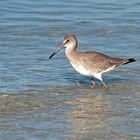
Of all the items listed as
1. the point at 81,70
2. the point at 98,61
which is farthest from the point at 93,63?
the point at 81,70

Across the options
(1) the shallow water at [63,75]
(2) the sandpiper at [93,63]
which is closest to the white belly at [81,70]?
(2) the sandpiper at [93,63]

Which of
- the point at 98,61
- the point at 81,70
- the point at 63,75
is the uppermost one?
the point at 98,61

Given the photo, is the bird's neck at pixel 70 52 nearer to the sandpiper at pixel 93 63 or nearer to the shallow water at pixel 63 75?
the sandpiper at pixel 93 63

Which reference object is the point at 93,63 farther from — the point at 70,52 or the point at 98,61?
the point at 70,52

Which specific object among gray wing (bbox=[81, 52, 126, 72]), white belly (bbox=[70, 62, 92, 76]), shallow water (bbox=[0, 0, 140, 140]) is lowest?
shallow water (bbox=[0, 0, 140, 140])

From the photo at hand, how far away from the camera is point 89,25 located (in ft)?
48.5

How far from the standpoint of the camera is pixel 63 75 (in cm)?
1138

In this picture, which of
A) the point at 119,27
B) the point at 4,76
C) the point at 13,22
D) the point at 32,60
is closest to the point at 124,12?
the point at 119,27

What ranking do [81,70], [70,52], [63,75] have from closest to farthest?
[81,70] → [70,52] → [63,75]

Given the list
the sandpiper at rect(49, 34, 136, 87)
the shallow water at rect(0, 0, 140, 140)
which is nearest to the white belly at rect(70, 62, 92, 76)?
the sandpiper at rect(49, 34, 136, 87)

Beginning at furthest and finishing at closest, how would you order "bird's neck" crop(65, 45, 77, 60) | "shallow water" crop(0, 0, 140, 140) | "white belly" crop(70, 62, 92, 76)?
"bird's neck" crop(65, 45, 77, 60), "white belly" crop(70, 62, 92, 76), "shallow water" crop(0, 0, 140, 140)

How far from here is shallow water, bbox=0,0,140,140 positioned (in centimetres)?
855

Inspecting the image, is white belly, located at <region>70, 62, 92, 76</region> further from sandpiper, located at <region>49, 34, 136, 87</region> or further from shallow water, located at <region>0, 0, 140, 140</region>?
shallow water, located at <region>0, 0, 140, 140</region>

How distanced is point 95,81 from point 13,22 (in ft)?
13.1
